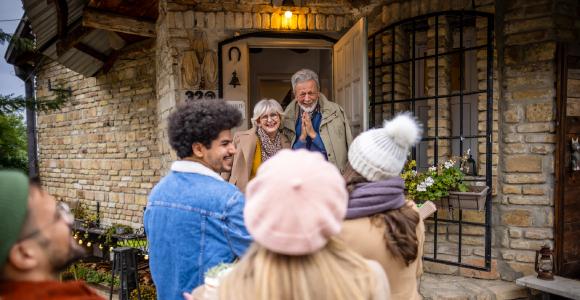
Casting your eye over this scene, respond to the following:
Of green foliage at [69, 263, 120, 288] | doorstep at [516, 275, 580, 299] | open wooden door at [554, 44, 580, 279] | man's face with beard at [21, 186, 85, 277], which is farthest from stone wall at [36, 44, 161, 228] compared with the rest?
man's face with beard at [21, 186, 85, 277]

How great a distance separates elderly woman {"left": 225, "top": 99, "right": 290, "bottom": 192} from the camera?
125 inches

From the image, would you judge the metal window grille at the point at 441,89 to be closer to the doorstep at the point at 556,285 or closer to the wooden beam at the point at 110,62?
the doorstep at the point at 556,285

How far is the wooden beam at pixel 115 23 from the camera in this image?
463 cm

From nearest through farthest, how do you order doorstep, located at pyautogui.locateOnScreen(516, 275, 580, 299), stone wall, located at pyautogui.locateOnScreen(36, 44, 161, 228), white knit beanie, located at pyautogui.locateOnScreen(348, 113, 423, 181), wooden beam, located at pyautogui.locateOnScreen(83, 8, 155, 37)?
white knit beanie, located at pyautogui.locateOnScreen(348, 113, 423, 181)
doorstep, located at pyautogui.locateOnScreen(516, 275, 580, 299)
wooden beam, located at pyautogui.locateOnScreen(83, 8, 155, 37)
stone wall, located at pyautogui.locateOnScreen(36, 44, 161, 228)

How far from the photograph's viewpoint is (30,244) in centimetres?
97

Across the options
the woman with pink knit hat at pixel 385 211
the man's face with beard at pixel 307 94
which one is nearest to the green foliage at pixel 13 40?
the man's face with beard at pixel 307 94

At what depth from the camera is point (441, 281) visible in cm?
384

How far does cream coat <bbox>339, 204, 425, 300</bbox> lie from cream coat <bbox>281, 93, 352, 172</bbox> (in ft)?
6.47

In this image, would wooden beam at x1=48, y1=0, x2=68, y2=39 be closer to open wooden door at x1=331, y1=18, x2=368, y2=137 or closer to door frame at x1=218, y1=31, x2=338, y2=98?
door frame at x1=218, y1=31, x2=338, y2=98

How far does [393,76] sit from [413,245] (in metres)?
3.13

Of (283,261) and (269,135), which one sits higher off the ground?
(269,135)

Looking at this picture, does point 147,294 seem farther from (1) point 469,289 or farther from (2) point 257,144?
(1) point 469,289

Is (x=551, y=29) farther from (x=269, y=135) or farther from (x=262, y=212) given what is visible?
(x=262, y=212)

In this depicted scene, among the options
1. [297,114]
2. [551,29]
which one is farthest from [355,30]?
[551,29]
